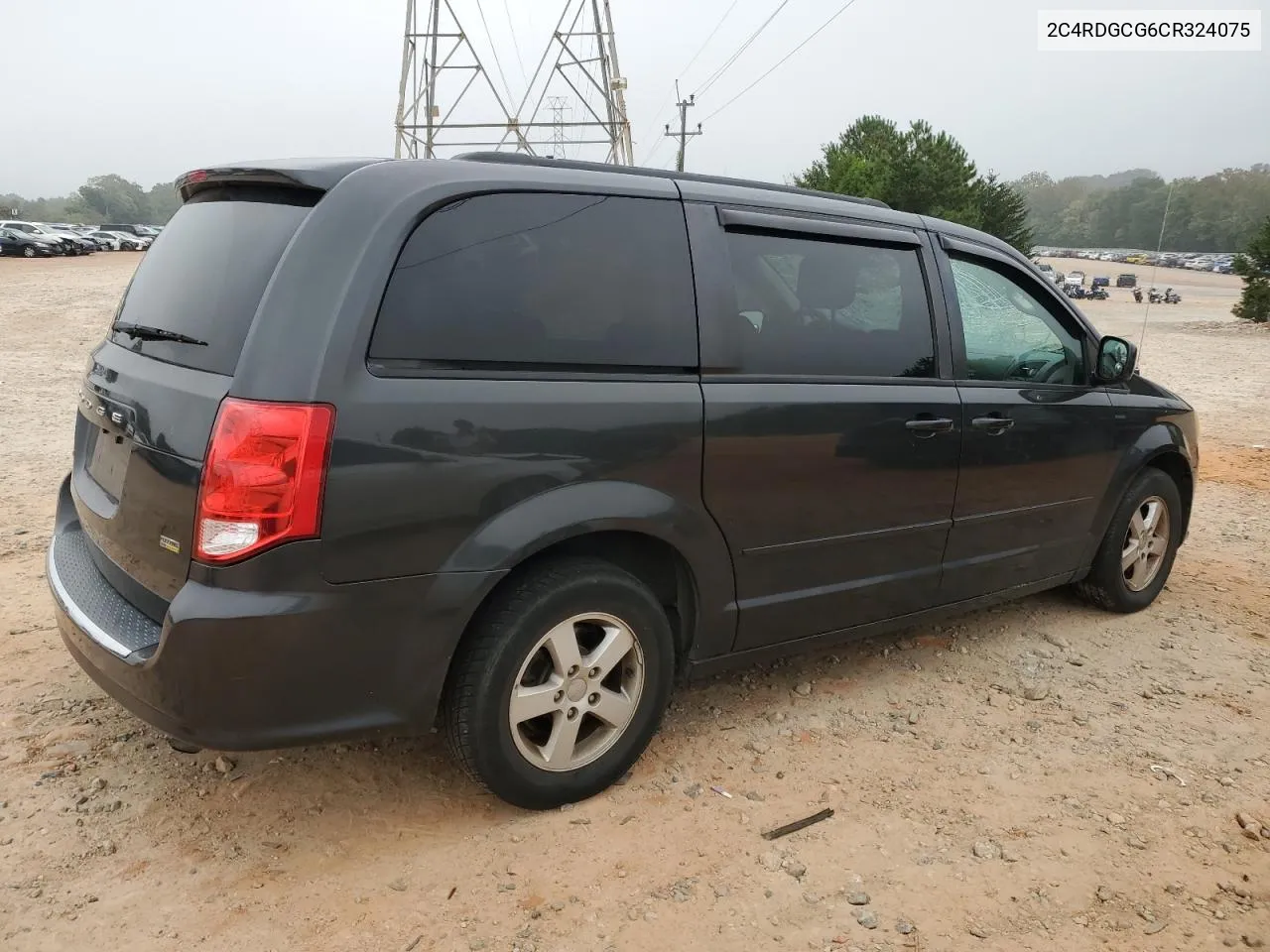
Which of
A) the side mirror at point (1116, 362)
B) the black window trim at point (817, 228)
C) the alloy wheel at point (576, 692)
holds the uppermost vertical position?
the black window trim at point (817, 228)

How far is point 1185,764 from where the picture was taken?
328 cm

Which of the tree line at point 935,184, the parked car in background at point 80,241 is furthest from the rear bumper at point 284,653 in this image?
the parked car in background at point 80,241

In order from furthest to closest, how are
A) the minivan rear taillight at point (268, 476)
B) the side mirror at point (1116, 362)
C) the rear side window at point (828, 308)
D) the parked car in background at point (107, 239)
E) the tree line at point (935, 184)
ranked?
the parked car in background at point (107, 239), the tree line at point (935, 184), the side mirror at point (1116, 362), the rear side window at point (828, 308), the minivan rear taillight at point (268, 476)

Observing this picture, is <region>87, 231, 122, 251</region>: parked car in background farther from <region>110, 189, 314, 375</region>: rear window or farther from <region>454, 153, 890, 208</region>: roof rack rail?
<region>454, 153, 890, 208</region>: roof rack rail

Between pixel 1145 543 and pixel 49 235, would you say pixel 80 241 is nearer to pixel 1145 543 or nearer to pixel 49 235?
pixel 49 235

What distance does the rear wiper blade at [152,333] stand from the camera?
2531 mm

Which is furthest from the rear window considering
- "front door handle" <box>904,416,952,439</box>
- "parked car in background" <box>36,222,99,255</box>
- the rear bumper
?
"parked car in background" <box>36,222,99,255</box>

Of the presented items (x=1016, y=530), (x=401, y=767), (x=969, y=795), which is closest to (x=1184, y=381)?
(x=1016, y=530)

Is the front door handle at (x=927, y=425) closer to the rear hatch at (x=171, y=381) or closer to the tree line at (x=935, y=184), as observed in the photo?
the rear hatch at (x=171, y=381)

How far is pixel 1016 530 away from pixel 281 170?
10.0ft

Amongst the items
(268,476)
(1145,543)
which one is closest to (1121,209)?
(1145,543)

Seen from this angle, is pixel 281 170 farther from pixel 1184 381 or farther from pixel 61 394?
pixel 1184 381

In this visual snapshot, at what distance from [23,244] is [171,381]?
44.9 meters

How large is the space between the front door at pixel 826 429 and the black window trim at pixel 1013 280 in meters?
0.12
